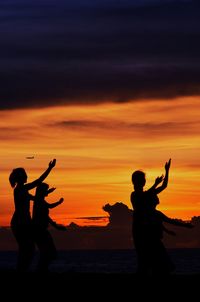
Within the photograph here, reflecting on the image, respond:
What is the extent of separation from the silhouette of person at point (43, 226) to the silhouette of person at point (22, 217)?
477mm

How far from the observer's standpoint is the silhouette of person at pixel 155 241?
17.3 meters

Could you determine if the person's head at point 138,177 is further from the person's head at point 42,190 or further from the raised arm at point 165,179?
the person's head at point 42,190

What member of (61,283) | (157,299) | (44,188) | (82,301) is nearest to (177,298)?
(157,299)

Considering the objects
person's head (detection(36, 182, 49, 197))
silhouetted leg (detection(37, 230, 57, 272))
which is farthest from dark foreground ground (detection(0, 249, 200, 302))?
person's head (detection(36, 182, 49, 197))

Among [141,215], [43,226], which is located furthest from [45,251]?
[141,215]

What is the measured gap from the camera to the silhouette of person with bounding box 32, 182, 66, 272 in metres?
19.5

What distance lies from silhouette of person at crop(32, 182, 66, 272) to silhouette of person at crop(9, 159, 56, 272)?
48cm

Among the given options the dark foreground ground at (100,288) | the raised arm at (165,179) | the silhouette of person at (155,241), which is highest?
the raised arm at (165,179)

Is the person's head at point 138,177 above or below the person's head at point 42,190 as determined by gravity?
below

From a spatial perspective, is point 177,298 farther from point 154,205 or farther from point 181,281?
point 154,205

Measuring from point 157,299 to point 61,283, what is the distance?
2713 mm

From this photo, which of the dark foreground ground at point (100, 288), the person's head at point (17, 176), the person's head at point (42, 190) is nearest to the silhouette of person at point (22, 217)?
the person's head at point (17, 176)

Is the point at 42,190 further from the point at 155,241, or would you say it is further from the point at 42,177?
the point at 155,241

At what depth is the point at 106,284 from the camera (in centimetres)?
1620
